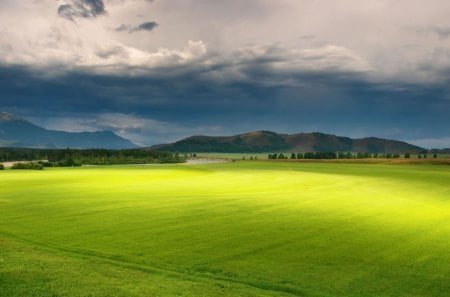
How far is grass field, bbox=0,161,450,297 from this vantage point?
685 inches

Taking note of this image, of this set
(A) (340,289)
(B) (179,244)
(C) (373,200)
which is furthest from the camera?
(C) (373,200)

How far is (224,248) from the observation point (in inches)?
914

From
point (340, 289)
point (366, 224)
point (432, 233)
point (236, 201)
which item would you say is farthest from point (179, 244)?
point (236, 201)

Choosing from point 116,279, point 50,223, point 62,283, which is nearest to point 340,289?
point 116,279

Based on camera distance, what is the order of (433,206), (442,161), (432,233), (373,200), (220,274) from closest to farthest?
(220,274), (432,233), (433,206), (373,200), (442,161)

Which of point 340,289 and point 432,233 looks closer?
point 340,289

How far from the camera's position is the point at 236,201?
41000 millimetres

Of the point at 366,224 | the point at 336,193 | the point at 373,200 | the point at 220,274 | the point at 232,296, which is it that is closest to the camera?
the point at 232,296

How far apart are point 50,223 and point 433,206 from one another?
30.2 metres

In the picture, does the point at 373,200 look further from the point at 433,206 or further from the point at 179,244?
the point at 179,244

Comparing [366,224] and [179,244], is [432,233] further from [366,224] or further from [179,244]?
[179,244]

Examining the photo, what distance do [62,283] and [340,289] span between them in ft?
33.8

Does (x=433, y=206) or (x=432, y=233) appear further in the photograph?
(x=433, y=206)

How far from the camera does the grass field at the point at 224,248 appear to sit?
57.1ft
